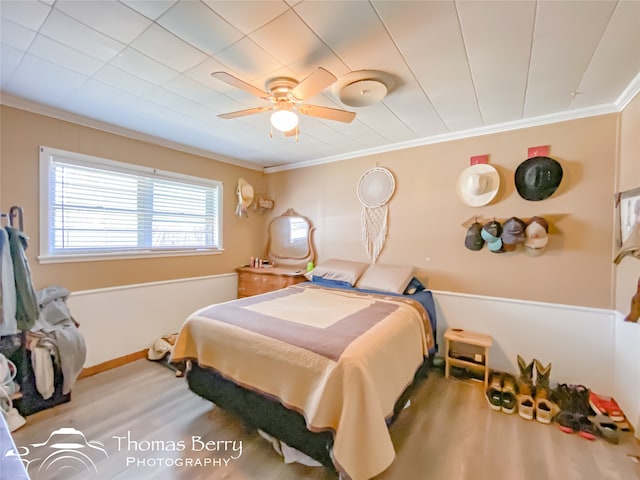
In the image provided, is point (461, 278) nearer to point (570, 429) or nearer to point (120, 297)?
point (570, 429)

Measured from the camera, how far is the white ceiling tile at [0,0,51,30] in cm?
131

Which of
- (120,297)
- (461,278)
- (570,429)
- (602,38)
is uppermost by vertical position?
(602,38)

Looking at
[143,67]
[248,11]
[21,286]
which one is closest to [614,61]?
[248,11]

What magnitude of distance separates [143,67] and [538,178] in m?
3.27

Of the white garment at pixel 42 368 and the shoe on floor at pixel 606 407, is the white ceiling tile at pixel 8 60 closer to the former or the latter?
the white garment at pixel 42 368

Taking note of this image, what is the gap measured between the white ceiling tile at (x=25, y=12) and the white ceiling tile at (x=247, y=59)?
31.9 inches

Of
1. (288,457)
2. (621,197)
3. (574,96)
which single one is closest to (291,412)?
(288,457)

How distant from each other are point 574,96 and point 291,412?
304 centimetres

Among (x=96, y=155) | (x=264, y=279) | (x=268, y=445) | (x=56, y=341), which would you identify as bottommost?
(x=268, y=445)

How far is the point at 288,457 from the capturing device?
1684mm

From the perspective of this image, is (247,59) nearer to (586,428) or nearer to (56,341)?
(56,341)

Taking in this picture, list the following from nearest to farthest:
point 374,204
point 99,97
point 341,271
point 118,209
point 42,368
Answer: point 42,368
point 99,97
point 118,209
point 341,271
point 374,204

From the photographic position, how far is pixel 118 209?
2961 mm
